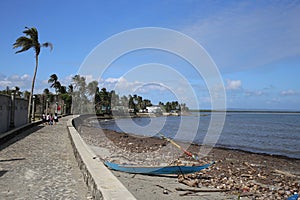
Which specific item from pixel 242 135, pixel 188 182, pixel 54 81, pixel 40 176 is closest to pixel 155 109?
pixel 54 81

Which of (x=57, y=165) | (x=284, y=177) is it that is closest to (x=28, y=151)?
(x=57, y=165)

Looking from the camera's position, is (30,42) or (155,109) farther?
(155,109)

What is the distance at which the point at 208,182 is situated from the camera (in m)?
10.5

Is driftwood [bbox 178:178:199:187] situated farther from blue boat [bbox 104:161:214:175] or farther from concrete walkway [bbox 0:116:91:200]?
concrete walkway [bbox 0:116:91:200]

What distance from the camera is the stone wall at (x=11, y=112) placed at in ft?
48.7

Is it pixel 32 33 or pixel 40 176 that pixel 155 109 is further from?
pixel 40 176

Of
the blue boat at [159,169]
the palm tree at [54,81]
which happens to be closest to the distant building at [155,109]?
the palm tree at [54,81]

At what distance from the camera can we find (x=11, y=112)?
1698 centimetres

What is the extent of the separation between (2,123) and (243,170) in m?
12.1

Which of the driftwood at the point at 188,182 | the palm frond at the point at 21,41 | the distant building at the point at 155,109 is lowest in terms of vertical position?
the driftwood at the point at 188,182

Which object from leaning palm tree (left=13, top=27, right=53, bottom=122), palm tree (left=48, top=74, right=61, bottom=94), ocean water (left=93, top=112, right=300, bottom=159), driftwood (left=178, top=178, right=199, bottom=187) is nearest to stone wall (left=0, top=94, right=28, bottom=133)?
leaning palm tree (left=13, top=27, right=53, bottom=122)

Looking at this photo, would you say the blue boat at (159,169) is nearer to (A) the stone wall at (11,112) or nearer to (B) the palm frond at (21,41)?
(A) the stone wall at (11,112)

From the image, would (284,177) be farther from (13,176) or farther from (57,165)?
(13,176)

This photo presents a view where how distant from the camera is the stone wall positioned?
1484cm
